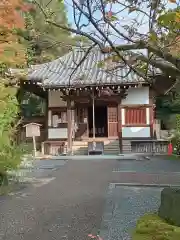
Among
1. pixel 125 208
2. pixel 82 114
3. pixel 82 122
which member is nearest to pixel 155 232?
pixel 125 208

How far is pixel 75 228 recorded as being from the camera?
4.84 metres

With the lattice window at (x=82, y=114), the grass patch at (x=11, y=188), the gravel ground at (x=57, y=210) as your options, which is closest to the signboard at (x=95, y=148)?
the lattice window at (x=82, y=114)

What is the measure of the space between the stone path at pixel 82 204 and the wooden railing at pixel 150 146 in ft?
18.4

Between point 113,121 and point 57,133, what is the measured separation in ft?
9.32

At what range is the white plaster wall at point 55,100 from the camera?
57.7 feet

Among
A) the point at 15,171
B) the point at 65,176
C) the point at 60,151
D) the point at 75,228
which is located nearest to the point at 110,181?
the point at 65,176

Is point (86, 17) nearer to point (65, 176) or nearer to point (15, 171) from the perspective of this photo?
point (15, 171)

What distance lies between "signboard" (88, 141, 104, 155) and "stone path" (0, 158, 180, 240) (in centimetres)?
504

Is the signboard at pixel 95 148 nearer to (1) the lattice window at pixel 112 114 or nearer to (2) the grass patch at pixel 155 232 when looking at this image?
(1) the lattice window at pixel 112 114

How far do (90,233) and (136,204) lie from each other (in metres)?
1.84

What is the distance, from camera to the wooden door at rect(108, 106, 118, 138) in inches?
670

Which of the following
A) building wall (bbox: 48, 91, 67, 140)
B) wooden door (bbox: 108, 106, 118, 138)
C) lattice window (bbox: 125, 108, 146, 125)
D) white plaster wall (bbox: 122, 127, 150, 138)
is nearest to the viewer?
white plaster wall (bbox: 122, 127, 150, 138)

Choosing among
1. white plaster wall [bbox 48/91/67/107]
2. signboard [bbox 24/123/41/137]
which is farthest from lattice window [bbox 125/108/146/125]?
signboard [bbox 24/123/41/137]

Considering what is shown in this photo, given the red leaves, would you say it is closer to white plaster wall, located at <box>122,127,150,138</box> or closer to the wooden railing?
white plaster wall, located at <box>122,127,150,138</box>
